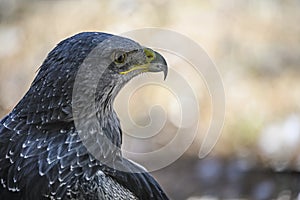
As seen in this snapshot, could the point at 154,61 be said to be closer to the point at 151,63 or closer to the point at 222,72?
the point at 151,63

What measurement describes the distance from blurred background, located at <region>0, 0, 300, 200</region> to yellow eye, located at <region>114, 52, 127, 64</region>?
378 cm

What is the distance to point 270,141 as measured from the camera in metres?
9.70

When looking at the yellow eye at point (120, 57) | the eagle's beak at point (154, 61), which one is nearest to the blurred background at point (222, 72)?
the eagle's beak at point (154, 61)

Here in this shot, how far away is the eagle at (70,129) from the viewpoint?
16.7ft

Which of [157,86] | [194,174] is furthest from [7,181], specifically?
[157,86]

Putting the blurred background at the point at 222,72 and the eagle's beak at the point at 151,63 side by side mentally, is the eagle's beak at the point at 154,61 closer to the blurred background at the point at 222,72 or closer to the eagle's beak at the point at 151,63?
the eagle's beak at the point at 151,63

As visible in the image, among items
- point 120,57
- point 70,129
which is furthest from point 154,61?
point 70,129

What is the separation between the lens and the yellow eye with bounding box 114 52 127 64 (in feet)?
17.3

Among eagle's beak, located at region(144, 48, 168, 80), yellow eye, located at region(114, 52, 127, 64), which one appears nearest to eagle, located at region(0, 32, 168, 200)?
yellow eye, located at region(114, 52, 127, 64)

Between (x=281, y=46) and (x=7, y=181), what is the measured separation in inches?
250

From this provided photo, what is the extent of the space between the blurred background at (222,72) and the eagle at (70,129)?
3.69 m

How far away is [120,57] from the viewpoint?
529cm

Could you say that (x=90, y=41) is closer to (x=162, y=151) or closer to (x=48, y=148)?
(x=48, y=148)

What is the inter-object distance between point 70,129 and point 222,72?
5.35 metres
